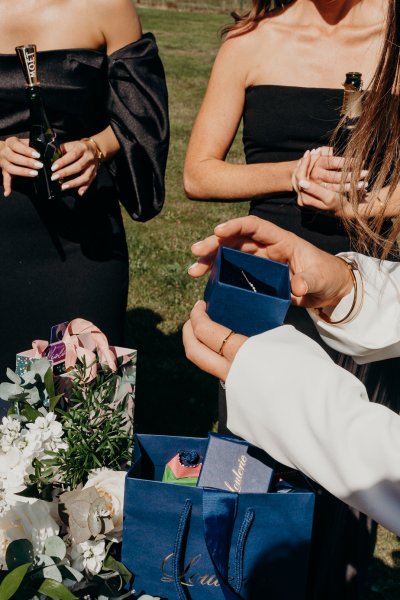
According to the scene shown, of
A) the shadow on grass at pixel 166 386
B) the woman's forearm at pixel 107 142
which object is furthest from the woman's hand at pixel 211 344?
the shadow on grass at pixel 166 386

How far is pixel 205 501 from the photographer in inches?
52.7

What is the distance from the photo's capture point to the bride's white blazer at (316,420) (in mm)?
1162

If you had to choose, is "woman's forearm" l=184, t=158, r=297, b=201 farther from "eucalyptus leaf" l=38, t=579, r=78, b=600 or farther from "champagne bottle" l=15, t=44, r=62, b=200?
"eucalyptus leaf" l=38, t=579, r=78, b=600

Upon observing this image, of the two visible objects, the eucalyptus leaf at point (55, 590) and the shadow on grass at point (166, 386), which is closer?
the eucalyptus leaf at point (55, 590)

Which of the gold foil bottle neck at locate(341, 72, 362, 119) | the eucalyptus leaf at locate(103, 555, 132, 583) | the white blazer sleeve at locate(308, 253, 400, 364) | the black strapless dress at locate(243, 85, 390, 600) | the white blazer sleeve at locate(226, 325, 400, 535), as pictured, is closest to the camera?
the white blazer sleeve at locate(226, 325, 400, 535)

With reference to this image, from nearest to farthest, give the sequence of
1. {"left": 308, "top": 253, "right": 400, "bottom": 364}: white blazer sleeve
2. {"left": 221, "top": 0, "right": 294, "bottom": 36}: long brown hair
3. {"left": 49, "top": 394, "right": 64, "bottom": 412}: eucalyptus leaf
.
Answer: {"left": 49, "top": 394, "right": 64, "bottom": 412}: eucalyptus leaf
{"left": 308, "top": 253, "right": 400, "bottom": 364}: white blazer sleeve
{"left": 221, "top": 0, "right": 294, "bottom": 36}: long brown hair

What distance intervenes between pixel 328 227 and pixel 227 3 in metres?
30.7

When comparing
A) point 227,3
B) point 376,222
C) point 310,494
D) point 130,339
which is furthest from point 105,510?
point 227,3

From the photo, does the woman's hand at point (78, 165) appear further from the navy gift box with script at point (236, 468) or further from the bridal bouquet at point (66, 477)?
the navy gift box with script at point (236, 468)

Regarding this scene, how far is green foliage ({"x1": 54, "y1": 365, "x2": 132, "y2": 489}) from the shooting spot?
4.95 ft

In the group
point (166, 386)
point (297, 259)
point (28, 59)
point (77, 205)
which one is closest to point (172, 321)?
point (166, 386)

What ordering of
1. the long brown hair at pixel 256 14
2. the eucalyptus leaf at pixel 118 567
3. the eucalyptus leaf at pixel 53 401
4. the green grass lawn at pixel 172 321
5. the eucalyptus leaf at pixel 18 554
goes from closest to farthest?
the eucalyptus leaf at pixel 18 554
the eucalyptus leaf at pixel 118 567
the eucalyptus leaf at pixel 53 401
the long brown hair at pixel 256 14
the green grass lawn at pixel 172 321

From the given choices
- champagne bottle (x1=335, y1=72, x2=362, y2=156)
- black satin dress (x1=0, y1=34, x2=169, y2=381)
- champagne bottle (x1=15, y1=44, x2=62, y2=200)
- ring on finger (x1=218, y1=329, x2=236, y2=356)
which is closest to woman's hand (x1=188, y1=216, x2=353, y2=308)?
ring on finger (x1=218, y1=329, x2=236, y2=356)

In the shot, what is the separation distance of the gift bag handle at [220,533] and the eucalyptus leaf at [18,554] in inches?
11.9
